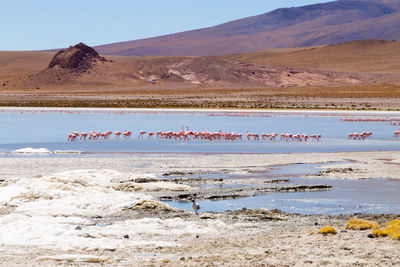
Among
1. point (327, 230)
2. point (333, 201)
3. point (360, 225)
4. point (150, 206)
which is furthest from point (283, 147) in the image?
point (327, 230)

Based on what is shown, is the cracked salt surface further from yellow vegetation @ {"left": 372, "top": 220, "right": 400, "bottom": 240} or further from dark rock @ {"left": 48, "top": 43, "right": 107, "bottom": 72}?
dark rock @ {"left": 48, "top": 43, "right": 107, "bottom": 72}

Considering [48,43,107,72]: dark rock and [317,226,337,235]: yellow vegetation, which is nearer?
[317,226,337,235]: yellow vegetation

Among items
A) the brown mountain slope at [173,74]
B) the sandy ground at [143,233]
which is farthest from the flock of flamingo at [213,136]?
the brown mountain slope at [173,74]

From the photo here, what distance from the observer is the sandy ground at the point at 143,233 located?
31.2 feet

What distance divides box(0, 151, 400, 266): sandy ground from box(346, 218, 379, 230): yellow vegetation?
197 millimetres

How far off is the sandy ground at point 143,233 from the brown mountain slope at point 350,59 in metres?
149

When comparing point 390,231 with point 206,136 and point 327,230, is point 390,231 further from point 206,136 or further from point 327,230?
point 206,136

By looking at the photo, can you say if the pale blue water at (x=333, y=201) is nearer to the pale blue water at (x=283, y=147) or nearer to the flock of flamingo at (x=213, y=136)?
the pale blue water at (x=283, y=147)

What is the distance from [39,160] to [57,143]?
25.1 feet

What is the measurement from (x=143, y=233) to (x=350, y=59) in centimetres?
17852

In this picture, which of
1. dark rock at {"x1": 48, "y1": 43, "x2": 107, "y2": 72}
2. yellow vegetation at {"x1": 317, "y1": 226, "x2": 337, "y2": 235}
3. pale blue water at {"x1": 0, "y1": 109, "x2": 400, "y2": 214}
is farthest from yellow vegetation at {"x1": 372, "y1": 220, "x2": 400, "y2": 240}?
dark rock at {"x1": 48, "y1": 43, "x2": 107, "y2": 72}

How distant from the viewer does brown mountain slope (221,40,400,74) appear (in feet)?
551

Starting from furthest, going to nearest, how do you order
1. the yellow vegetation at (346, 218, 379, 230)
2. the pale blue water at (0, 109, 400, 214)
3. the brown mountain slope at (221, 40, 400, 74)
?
the brown mountain slope at (221, 40, 400, 74)
the pale blue water at (0, 109, 400, 214)
the yellow vegetation at (346, 218, 379, 230)

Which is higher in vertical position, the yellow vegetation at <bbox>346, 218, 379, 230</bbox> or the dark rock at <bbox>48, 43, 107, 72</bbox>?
the dark rock at <bbox>48, 43, 107, 72</bbox>
